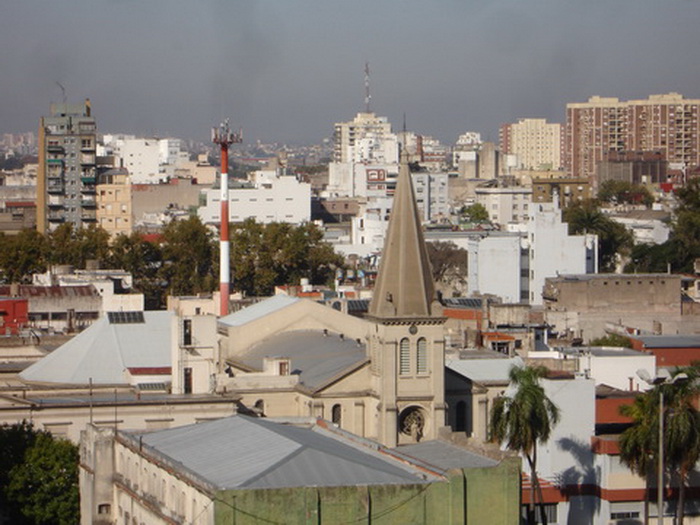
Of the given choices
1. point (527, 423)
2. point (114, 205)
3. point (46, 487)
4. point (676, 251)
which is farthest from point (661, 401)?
point (114, 205)

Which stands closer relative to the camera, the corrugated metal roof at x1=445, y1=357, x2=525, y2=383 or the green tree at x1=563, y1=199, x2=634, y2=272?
the corrugated metal roof at x1=445, y1=357, x2=525, y2=383

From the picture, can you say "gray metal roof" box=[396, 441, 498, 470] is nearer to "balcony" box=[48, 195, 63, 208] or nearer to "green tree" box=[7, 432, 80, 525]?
"green tree" box=[7, 432, 80, 525]

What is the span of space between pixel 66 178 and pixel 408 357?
114030mm

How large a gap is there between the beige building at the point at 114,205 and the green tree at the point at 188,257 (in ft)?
99.3

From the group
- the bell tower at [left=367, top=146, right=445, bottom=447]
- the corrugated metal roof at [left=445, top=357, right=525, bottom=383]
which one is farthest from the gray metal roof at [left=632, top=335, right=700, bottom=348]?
the bell tower at [left=367, top=146, right=445, bottom=447]

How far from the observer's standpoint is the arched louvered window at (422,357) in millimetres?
63875

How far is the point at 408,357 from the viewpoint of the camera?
63812mm

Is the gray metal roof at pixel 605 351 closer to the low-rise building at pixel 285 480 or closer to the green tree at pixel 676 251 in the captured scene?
the low-rise building at pixel 285 480

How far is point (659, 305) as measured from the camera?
107062 mm

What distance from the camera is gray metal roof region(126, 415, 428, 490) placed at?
4544 centimetres

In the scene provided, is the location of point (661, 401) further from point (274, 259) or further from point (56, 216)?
point (56, 216)

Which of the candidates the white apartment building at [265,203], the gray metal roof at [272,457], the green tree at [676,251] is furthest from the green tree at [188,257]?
the gray metal roof at [272,457]

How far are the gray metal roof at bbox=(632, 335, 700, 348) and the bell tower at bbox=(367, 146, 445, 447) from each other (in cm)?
1839

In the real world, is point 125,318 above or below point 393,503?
above
